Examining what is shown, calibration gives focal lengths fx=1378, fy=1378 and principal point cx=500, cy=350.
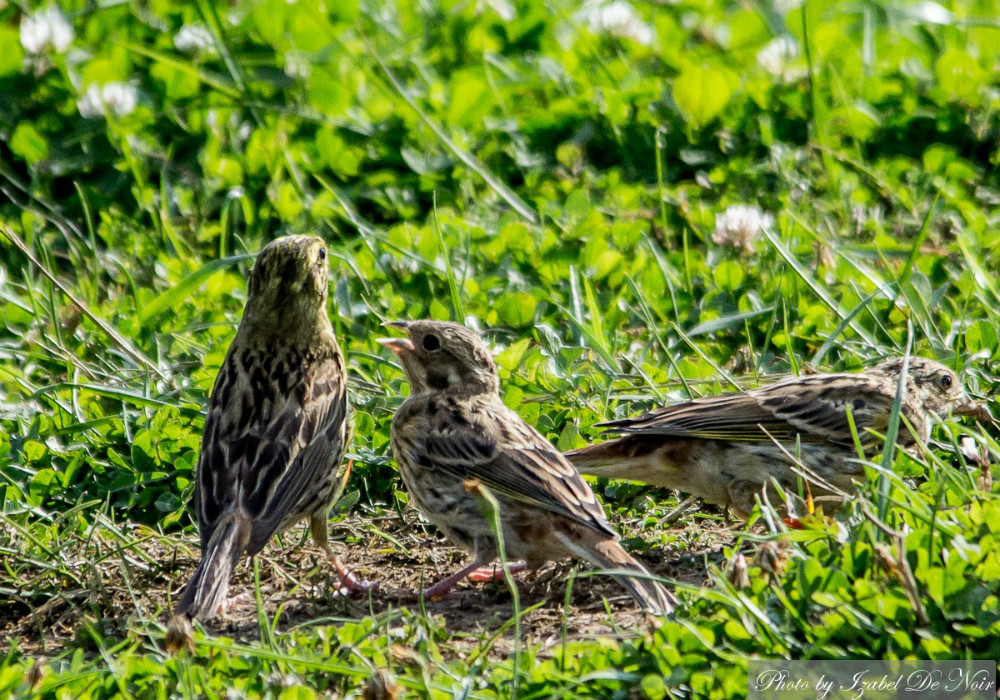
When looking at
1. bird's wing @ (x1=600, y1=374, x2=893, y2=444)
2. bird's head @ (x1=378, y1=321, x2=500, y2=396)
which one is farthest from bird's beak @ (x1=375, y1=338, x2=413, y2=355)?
bird's wing @ (x1=600, y1=374, x2=893, y2=444)

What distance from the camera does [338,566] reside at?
5.82 metres

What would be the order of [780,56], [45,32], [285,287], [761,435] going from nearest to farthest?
[761,435]
[285,287]
[45,32]
[780,56]

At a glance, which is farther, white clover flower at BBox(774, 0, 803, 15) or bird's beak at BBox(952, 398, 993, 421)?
white clover flower at BBox(774, 0, 803, 15)

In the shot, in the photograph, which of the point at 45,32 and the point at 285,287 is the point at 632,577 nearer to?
the point at 285,287

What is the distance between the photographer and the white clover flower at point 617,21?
1087cm

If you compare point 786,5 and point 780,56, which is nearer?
point 780,56

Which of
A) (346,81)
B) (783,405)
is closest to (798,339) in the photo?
(783,405)

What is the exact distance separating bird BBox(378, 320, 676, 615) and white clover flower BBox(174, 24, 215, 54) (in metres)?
4.47

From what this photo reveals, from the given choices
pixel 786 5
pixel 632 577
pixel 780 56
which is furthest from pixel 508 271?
pixel 786 5

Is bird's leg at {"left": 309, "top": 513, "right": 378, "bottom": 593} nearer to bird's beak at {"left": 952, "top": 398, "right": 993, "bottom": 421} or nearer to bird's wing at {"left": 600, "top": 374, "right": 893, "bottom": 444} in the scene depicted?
bird's wing at {"left": 600, "top": 374, "right": 893, "bottom": 444}

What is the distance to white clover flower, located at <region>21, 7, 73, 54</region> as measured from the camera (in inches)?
388

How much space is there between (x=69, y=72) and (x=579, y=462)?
5368 millimetres

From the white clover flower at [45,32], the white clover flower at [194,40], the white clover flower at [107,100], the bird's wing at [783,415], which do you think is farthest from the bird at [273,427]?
the white clover flower at [45,32]

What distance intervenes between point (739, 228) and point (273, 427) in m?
3.59
